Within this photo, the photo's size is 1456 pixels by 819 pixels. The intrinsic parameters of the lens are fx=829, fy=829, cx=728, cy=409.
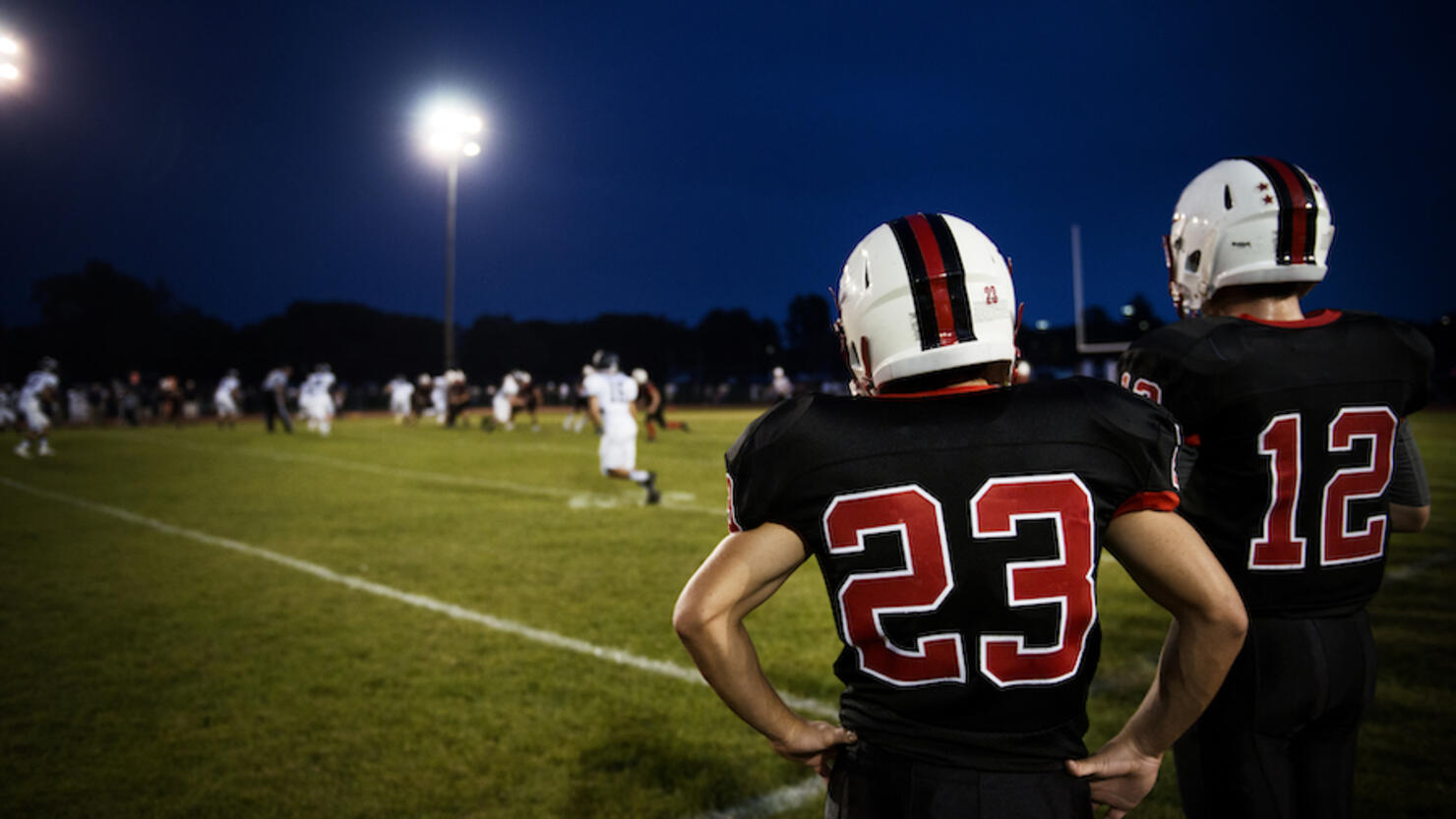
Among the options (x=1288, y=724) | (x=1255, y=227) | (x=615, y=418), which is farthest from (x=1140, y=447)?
(x=615, y=418)

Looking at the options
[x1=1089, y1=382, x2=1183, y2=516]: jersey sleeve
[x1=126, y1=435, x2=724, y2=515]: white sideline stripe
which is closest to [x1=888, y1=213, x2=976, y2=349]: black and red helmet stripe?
[x1=1089, y1=382, x2=1183, y2=516]: jersey sleeve

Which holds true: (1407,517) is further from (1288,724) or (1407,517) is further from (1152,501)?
(1152,501)

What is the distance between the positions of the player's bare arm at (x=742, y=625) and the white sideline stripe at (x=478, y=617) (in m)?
2.76

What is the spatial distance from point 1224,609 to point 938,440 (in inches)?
23.1

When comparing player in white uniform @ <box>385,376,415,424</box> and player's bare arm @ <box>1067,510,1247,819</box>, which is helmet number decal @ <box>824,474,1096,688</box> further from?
player in white uniform @ <box>385,376,415,424</box>

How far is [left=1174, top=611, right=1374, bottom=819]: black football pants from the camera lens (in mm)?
1970

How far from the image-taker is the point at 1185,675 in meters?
1.52

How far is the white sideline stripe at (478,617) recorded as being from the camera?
15.7 feet

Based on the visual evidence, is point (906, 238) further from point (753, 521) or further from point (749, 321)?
point (749, 321)

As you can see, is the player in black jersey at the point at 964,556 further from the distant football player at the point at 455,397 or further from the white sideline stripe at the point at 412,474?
the distant football player at the point at 455,397

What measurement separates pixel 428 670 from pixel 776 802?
2.52 meters

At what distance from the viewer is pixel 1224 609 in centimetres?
145

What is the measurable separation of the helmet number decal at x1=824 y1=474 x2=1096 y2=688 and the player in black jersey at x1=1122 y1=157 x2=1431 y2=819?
845 millimetres

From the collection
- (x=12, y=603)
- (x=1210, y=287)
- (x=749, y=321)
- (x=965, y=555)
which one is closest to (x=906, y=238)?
(x=965, y=555)
